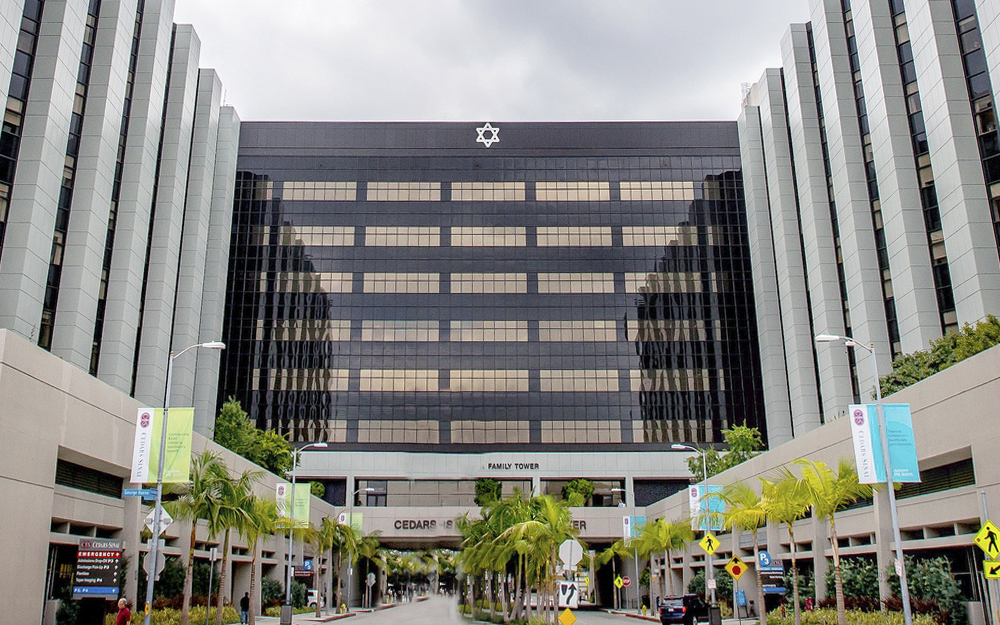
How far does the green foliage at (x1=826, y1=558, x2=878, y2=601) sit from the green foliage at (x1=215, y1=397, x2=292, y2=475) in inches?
1980

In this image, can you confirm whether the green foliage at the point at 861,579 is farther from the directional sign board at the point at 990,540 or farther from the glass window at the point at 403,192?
the glass window at the point at 403,192

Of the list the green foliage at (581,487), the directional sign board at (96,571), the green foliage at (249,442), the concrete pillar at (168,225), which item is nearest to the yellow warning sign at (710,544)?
the directional sign board at (96,571)

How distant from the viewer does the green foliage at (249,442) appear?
241ft

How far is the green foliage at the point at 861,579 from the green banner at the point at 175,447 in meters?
26.7

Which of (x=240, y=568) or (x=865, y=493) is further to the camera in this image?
(x=240, y=568)

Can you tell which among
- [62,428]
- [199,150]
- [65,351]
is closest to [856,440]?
[62,428]

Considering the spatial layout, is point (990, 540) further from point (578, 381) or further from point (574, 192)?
point (574, 192)

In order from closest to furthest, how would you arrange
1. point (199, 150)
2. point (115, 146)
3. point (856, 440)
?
point (856, 440), point (115, 146), point (199, 150)

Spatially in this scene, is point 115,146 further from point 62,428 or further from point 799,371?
point 799,371

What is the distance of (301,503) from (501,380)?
4117 cm

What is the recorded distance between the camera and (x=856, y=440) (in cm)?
2789

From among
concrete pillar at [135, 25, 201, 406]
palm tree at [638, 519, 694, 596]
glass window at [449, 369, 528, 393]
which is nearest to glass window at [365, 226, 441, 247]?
glass window at [449, 369, 528, 393]

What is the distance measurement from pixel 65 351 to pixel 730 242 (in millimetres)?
67356

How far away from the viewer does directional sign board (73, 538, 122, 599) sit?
2761cm
